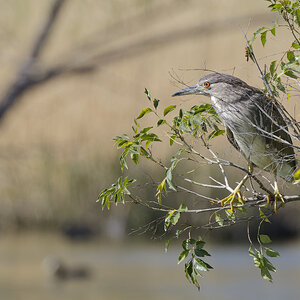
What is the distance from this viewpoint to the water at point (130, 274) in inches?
316

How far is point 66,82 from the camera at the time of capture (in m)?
12.6

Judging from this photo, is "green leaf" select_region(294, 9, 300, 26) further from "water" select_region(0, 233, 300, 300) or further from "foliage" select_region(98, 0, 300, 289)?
"water" select_region(0, 233, 300, 300)

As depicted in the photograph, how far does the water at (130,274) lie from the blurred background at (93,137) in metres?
0.02

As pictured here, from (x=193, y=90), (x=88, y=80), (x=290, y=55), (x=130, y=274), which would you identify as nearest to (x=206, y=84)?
(x=193, y=90)

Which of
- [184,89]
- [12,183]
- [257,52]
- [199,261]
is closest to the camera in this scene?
[199,261]

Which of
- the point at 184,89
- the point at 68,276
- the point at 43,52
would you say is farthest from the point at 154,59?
the point at 184,89

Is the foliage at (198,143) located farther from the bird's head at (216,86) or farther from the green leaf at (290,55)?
the bird's head at (216,86)

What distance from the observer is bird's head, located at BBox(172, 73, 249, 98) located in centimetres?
368

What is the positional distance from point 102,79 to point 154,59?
81cm

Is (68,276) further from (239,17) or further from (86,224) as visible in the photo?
(239,17)

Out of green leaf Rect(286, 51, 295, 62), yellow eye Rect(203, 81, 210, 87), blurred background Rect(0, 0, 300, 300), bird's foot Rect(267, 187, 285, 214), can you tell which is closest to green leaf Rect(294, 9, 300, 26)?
green leaf Rect(286, 51, 295, 62)

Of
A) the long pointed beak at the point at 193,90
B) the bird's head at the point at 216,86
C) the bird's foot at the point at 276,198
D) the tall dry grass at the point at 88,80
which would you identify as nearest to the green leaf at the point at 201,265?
the bird's foot at the point at 276,198

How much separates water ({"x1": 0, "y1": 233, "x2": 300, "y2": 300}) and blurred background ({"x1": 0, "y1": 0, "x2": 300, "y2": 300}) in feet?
0.06

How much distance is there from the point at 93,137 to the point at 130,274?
3.10 metres
